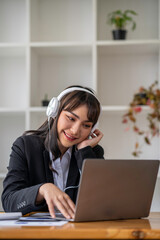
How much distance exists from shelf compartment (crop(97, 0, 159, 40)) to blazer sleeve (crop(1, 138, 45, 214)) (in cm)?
178

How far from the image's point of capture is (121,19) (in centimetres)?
322

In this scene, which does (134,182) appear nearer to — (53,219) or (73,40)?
(53,219)

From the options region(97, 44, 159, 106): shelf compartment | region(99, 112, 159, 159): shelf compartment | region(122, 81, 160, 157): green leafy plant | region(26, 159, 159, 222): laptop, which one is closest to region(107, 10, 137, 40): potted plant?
region(97, 44, 159, 106): shelf compartment

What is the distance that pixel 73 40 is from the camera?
3.47 metres

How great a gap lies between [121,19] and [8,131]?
1371mm

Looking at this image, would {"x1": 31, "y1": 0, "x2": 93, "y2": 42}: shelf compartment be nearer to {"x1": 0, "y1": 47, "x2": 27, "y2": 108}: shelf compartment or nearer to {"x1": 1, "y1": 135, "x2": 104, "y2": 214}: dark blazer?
{"x1": 0, "y1": 47, "x2": 27, "y2": 108}: shelf compartment

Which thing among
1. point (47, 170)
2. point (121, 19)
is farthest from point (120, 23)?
point (47, 170)

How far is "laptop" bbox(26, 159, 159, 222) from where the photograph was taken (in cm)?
126

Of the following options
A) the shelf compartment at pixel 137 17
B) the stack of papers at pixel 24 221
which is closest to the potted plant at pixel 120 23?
the shelf compartment at pixel 137 17

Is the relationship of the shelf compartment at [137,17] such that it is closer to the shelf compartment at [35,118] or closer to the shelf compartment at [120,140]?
→ the shelf compartment at [120,140]

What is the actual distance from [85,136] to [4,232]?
1.05m

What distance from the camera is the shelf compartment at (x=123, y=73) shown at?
11.2 ft

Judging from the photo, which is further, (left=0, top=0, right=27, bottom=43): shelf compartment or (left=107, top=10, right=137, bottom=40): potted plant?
(left=0, top=0, right=27, bottom=43): shelf compartment

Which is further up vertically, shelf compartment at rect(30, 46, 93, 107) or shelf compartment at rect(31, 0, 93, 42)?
shelf compartment at rect(31, 0, 93, 42)
